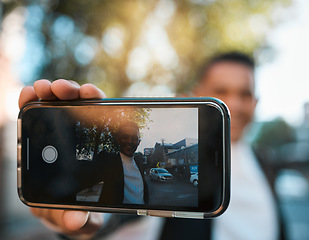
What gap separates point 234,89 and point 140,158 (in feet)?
4.62

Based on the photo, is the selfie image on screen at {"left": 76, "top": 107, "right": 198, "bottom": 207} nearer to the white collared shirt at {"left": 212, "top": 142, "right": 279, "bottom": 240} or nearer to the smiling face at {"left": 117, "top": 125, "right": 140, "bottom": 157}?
the smiling face at {"left": 117, "top": 125, "right": 140, "bottom": 157}

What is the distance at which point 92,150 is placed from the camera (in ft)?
3.55

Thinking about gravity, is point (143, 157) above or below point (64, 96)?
below

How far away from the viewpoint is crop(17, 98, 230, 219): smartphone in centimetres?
102

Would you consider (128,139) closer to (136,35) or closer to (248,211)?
(248,211)

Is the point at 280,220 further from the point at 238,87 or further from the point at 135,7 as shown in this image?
the point at 135,7

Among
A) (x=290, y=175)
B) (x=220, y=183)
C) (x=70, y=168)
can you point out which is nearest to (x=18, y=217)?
(x=70, y=168)

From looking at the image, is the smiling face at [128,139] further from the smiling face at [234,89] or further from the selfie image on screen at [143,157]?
the smiling face at [234,89]

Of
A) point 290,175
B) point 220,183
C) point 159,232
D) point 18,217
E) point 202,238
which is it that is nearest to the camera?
point 220,183

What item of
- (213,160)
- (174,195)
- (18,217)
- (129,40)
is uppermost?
(129,40)

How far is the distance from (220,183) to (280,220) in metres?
1.26

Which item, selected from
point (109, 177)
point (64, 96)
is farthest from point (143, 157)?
point (64, 96)

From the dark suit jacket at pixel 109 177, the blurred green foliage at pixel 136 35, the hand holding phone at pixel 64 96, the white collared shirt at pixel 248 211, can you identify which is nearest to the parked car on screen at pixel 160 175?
the dark suit jacket at pixel 109 177

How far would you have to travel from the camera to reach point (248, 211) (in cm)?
207
